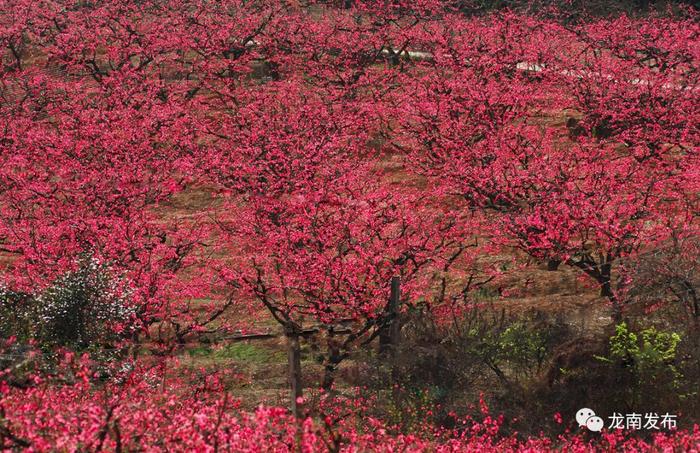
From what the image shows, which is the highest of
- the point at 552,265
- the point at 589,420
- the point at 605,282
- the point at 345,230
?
the point at 345,230

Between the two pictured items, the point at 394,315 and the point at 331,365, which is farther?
the point at 331,365

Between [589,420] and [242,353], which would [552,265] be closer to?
[589,420]

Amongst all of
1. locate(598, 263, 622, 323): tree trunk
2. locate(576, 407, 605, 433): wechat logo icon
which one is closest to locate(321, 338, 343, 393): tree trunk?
locate(576, 407, 605, 433): wechat logo icon

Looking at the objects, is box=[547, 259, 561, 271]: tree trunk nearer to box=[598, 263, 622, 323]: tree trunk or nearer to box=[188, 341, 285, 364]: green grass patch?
box=[598, 263, 622, 323]: tree trunk

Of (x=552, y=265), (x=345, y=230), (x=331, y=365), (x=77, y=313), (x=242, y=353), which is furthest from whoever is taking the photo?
(x=552, y=265)

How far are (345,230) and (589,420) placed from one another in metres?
10.1

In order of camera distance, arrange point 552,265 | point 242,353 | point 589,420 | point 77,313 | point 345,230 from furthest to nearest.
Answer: point 552,265, point 242,353, point 345,230, point 77,313, point 589,420

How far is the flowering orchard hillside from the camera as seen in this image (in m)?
17.0

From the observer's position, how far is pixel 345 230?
23812 millimetres

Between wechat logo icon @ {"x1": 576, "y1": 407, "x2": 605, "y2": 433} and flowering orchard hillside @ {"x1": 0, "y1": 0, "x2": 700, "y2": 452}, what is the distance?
0.09m

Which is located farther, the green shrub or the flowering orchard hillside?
the green shrub

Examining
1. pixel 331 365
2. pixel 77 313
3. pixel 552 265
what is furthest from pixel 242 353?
pixel 552 265

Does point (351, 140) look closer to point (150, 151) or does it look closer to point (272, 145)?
point (272, 145)

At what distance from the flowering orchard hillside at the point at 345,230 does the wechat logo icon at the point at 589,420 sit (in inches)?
3.6
